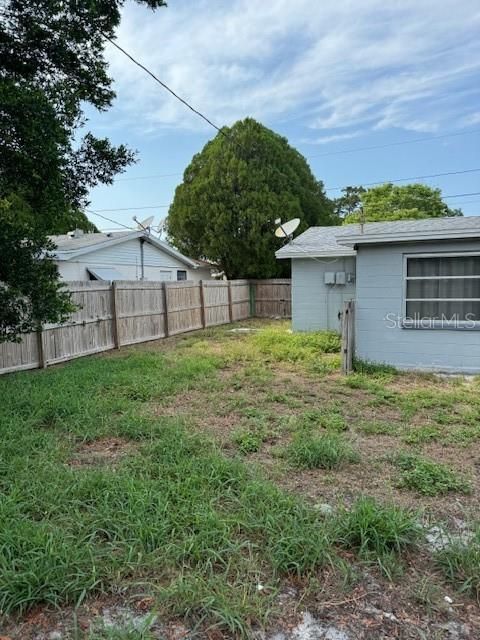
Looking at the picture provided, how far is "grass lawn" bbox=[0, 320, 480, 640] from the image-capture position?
196 centimetres

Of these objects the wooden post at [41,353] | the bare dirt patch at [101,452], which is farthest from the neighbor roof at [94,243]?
the bare dirt patch at [101,452]

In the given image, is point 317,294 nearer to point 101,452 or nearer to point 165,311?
point 165,311

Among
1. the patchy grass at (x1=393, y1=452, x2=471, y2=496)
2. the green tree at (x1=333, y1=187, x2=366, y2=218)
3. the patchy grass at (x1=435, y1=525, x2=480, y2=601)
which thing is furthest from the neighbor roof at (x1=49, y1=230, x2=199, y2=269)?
the green tree at (x1=333, y1=187, x2=366, y2=218)

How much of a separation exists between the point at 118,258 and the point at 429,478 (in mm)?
13251

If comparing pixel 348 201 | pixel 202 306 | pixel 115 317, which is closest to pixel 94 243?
pixel 202 306

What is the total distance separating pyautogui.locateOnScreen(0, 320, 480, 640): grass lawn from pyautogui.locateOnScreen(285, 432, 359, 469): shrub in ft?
0.05

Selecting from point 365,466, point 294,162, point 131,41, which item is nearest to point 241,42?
point 131,41

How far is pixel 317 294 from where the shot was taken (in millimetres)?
11805

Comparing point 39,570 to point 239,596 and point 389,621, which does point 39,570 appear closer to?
point 239,596

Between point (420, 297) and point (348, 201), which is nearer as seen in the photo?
point (420, 297)

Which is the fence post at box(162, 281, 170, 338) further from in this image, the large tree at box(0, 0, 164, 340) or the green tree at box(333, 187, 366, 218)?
the green tree at box(333, 187, 366, 218)

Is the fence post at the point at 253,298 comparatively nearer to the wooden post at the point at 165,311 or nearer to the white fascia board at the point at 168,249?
the white fascia board at the point at 168,249

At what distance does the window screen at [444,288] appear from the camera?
6.83m

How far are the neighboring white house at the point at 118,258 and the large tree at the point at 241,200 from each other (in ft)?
5.77
